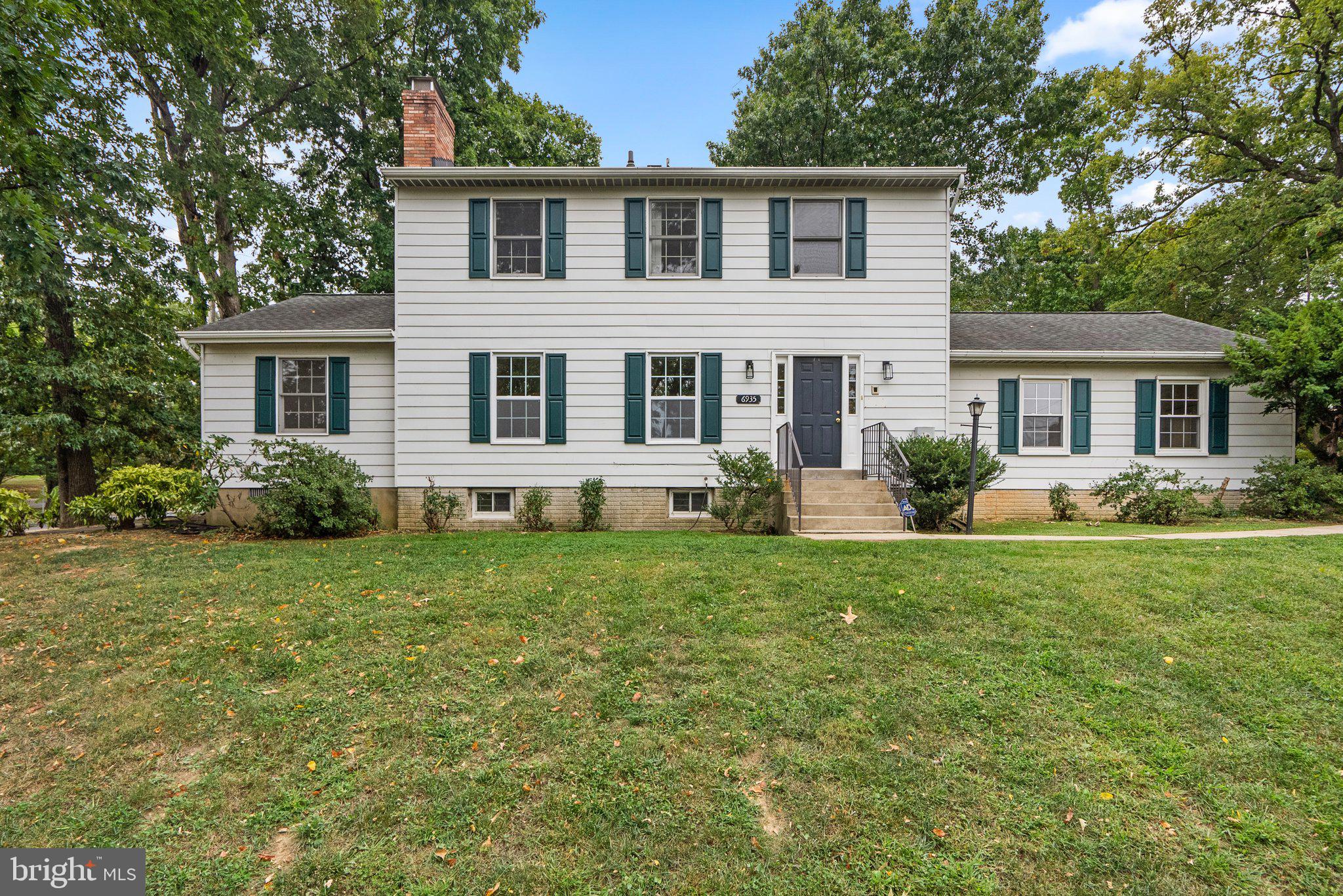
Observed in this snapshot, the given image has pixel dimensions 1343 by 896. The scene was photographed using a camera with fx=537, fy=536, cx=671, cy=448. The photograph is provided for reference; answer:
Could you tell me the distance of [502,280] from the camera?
9.84m

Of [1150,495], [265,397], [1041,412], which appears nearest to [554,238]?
[265,397]

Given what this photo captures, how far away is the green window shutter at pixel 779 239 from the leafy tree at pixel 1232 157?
12.4 meters

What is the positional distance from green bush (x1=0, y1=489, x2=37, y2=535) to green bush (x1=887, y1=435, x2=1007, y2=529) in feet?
47.4

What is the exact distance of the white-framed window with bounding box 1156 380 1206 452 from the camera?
34.0ft

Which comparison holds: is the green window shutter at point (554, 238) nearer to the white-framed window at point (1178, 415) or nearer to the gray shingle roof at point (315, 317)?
the gray shingle roof at point (315, 317)

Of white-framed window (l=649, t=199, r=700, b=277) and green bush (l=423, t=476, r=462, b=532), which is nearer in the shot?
green bush (l=423, t=476, r=462, b=532)

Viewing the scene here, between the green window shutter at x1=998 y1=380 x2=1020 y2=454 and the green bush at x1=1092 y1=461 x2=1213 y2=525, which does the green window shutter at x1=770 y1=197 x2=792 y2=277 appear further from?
the green bush at x1=1092 y1=461 x2=1213 y2=525

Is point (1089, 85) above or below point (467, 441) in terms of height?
above

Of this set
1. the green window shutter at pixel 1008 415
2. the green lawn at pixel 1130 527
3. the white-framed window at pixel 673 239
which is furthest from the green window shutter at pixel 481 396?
the green window shutter at pixel 1008 415

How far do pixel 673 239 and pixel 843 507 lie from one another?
5697mm

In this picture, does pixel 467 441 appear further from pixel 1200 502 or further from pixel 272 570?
pixel 1200 502

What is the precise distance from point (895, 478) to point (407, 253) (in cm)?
947

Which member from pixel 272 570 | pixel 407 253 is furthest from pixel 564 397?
pixel 272 570

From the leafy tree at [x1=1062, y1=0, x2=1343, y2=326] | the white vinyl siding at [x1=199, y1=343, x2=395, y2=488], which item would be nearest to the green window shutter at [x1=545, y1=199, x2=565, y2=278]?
the white vinyl siding at [x1=199, y1=343, x2=395, y2=488]
